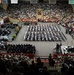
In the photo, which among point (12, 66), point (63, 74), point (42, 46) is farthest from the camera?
point (42, 46)

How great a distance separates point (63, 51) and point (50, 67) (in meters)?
9.10

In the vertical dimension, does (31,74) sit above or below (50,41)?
above

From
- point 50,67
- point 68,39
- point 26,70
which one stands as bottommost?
point 68,39

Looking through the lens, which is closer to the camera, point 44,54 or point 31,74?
point 31,74

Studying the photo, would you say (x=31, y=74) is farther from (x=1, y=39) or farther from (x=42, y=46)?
(x=1, y=39)

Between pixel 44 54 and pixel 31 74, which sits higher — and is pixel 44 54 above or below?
below

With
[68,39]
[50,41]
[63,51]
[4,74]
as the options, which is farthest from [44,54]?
[4,74]

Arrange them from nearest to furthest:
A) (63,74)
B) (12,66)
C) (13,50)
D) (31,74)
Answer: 1. (31,74)
2. (63,74)
3. (12,66)
4. (13,50)

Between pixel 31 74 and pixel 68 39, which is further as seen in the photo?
pixel 68 39

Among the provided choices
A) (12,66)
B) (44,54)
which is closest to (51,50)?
(44,54)

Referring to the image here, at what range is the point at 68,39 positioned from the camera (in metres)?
40.4

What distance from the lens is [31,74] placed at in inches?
622

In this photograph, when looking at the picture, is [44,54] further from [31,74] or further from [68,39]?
[31,74]

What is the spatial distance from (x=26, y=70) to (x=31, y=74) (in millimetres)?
1090
